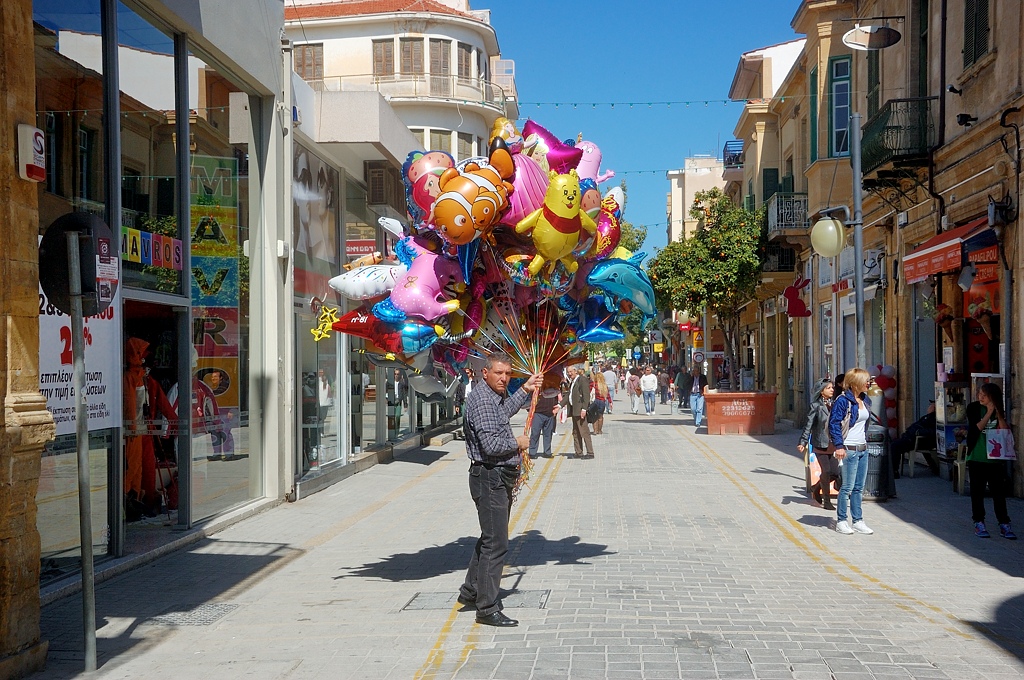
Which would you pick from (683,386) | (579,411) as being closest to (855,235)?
(579,411)

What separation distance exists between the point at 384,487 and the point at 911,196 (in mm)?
11158

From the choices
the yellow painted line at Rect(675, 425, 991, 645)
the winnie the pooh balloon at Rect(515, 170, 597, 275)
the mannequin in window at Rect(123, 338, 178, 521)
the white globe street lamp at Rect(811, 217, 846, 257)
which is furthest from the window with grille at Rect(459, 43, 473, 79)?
the winnie the pooh balloon at Rect(515, 170, 597, 275)

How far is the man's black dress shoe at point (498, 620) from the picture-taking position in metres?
7.17

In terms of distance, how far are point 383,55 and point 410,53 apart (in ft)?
3.57

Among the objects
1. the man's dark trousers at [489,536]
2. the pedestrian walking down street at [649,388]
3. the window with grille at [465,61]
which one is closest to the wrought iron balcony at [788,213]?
the pedestrian walking down street at [649,388]

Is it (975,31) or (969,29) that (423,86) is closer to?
(969,29)

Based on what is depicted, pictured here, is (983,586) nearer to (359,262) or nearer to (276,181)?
(359,262)

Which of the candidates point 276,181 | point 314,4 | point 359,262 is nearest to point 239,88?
point 276,181

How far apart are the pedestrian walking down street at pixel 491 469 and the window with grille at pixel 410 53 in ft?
107

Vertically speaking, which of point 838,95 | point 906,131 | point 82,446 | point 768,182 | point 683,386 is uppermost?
point 838,95

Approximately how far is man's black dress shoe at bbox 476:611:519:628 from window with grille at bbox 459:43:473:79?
3401cm

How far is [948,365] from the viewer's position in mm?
16297

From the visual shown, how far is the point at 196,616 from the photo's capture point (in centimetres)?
780

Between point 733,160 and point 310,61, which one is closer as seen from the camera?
point 310,61
